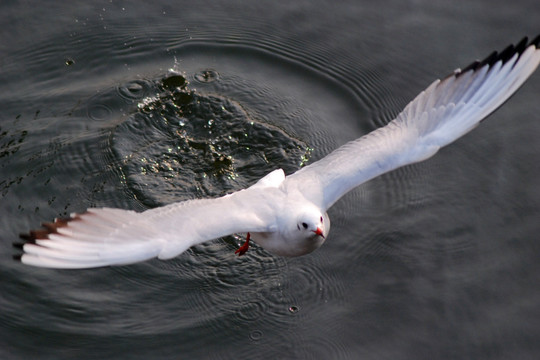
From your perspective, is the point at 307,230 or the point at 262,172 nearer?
the point at 307,230

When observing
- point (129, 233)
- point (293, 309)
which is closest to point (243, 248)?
point (293, 309)

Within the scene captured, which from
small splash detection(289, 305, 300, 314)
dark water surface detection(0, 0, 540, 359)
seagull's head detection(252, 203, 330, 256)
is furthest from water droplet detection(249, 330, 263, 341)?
seagull's head detection(252, 203, 330, 256)

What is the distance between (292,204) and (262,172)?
1.37 meters

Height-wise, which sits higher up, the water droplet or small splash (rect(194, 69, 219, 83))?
small splash (rect(194, 69, 219, 83))

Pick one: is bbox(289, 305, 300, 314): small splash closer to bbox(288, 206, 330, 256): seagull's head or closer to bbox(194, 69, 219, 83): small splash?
bbox(288, 206, 330, 256): seagull's head

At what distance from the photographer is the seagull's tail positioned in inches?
182

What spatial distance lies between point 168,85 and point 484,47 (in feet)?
10.5

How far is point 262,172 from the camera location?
7090 mm

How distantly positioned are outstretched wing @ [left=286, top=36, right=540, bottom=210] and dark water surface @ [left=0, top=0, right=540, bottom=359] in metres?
0.82

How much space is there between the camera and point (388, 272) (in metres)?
→ 6.30

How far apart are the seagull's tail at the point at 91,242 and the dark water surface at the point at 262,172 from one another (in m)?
1.08

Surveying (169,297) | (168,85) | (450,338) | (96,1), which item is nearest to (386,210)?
(450,338)

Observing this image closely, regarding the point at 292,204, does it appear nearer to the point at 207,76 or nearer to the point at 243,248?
the point at 243,248

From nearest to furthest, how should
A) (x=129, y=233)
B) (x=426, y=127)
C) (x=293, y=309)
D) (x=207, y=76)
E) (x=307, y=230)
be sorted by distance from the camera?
(x=129, y=233) → (x=307, y=230) → (x=293, y=309) → (x=426, y=127) → (x=207, y=76)
